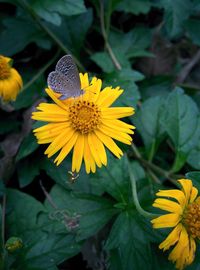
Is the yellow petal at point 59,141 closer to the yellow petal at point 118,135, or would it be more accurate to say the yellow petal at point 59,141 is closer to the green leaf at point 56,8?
the yellow petal at point 118,135

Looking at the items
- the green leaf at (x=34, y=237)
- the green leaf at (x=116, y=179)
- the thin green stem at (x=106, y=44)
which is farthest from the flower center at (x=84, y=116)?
the thin green stem at (x=106, y=44)

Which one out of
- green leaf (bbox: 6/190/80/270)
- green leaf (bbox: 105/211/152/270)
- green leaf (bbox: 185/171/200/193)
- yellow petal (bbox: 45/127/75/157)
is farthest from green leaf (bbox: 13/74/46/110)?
green leaf (bbox: 185/171/200/193)

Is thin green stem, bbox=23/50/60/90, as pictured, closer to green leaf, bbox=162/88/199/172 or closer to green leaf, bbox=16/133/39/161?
green leaf, bbox=16/133/39/161

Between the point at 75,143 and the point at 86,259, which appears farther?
the point at 86,259

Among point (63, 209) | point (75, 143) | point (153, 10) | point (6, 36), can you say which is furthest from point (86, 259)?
point (153, 10)

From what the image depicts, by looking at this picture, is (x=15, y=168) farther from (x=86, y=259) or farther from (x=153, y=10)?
(x=153, y=10)

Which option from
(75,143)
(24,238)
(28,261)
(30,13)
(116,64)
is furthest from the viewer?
(116,64)

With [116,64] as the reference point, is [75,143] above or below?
above

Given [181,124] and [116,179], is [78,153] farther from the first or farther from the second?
[181,124]

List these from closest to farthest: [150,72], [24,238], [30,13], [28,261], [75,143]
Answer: [75,143] < [28,261] < [24,238] < [30,13] < [150,72]
